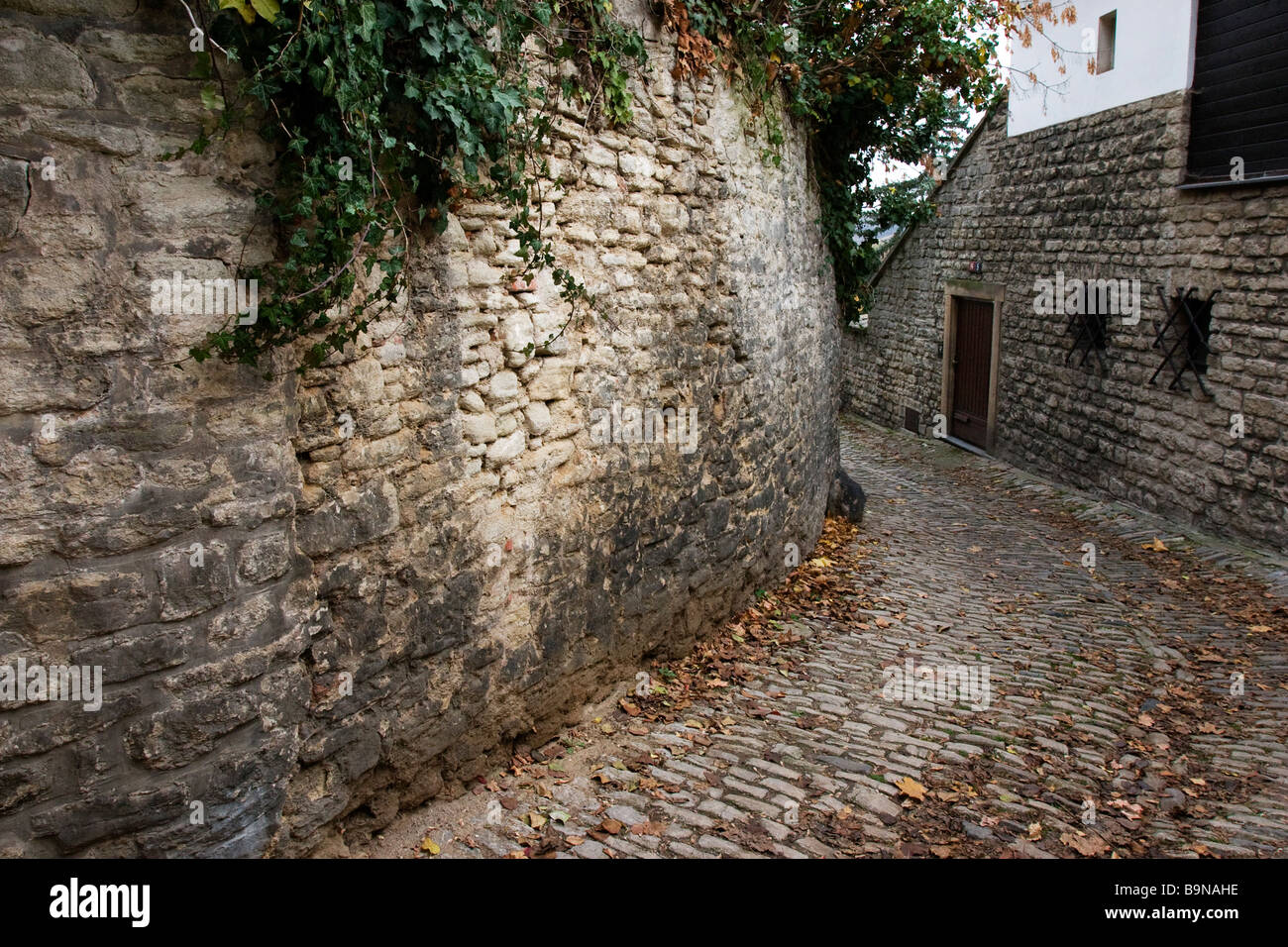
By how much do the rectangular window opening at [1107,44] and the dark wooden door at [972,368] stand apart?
11.3 ft

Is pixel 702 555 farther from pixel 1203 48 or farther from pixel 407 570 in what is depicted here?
pixel 1203 48

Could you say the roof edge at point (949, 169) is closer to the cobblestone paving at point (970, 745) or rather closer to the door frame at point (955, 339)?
the door frame at point (955, 339)

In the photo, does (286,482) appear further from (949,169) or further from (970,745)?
(949,169)

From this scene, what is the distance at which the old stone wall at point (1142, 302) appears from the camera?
8242mm

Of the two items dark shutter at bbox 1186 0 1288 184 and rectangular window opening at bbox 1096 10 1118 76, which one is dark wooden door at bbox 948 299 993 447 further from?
dark shutter at bbox 1186 0 1288 184

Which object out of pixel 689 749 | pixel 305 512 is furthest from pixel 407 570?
pixel 689 749

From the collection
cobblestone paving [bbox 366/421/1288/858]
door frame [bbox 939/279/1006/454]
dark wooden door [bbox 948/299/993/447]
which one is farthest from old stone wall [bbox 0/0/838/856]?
dark wooden door [bbox 948/299/993/447]

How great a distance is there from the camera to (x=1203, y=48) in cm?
909

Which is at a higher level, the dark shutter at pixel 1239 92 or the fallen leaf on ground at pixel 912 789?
the dark shutter at pixel 1239 92

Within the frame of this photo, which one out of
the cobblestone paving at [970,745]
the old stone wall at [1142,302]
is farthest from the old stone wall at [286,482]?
the old stone wall at [1142,302]

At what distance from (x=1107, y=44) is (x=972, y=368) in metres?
4.50

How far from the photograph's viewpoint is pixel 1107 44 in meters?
10.6

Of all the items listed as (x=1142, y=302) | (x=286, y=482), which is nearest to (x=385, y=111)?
(x=286, y=482)

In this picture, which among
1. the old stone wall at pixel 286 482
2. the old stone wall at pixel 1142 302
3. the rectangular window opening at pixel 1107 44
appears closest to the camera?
the old stone wall at pixel 286 482
